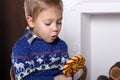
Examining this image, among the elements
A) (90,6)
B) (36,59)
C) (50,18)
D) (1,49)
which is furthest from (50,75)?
(1,49)

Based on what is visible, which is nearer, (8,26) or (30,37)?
(30,37)

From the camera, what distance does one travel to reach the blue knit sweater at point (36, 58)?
1.38m

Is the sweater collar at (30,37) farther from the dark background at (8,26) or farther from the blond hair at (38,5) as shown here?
the dark background at (8,26)

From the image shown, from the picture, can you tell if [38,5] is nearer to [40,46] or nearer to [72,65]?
[40,46]

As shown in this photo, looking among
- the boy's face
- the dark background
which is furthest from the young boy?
the dark background

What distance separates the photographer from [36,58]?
1.43m

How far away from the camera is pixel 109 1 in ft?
6.15

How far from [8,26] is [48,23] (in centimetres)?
87

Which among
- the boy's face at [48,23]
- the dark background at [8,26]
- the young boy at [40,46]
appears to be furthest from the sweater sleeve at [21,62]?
the dark background at [8,26]

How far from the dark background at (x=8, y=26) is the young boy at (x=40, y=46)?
67 cm

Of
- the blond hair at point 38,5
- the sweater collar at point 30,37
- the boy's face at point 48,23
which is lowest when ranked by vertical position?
the sweater collar at point 30,37

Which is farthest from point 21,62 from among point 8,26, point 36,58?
point 8,26

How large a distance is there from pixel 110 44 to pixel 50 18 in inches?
33.3

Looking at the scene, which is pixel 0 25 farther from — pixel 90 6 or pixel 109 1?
pixel 109 1
